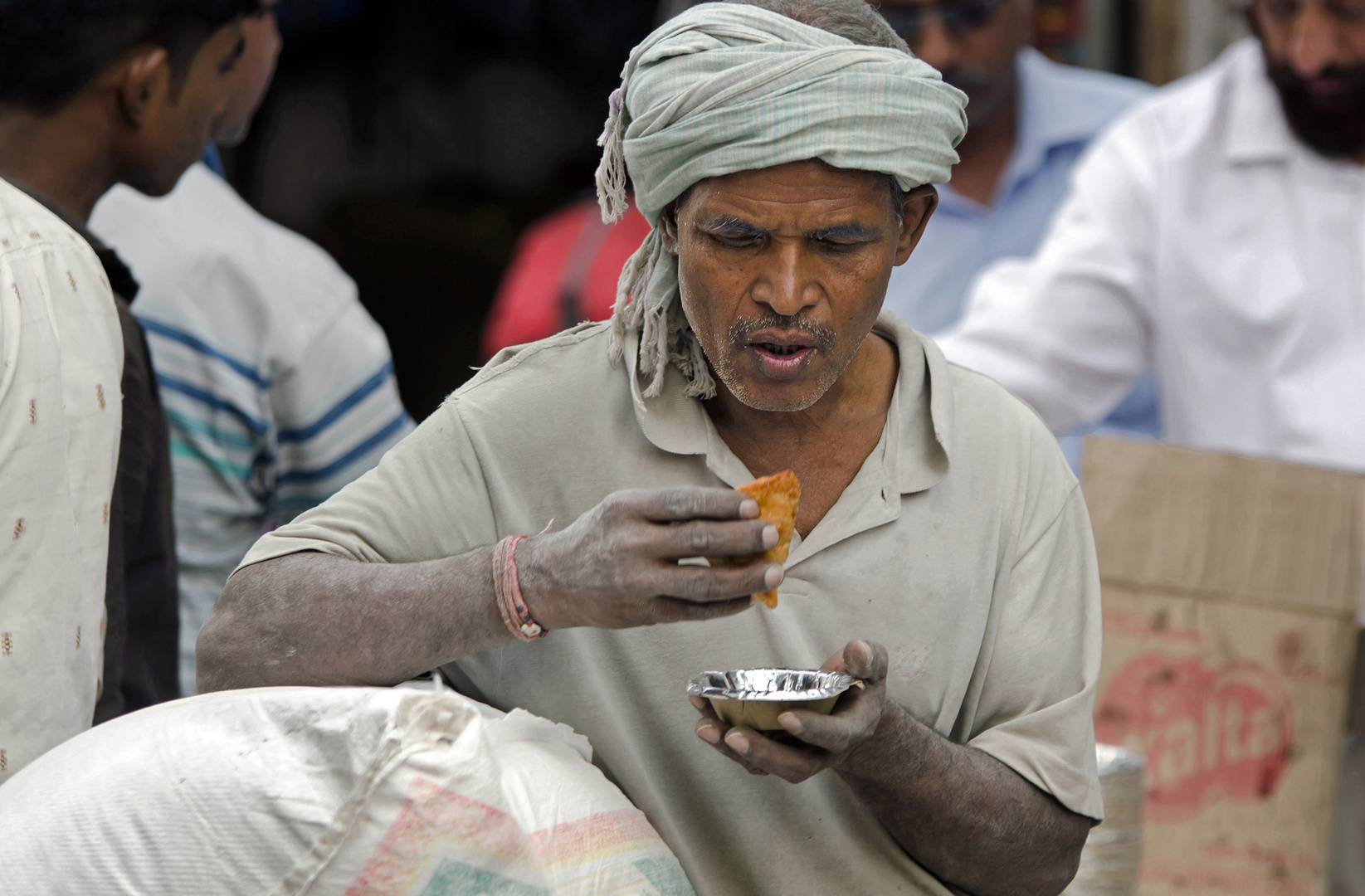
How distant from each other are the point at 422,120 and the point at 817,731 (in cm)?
481

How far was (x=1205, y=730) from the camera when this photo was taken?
136 inches

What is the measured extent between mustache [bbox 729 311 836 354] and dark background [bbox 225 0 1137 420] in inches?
160

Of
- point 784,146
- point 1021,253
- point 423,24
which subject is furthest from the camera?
point 423,24

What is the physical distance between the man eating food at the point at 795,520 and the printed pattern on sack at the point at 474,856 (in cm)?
22

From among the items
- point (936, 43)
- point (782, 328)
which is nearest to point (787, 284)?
point (782, 328)

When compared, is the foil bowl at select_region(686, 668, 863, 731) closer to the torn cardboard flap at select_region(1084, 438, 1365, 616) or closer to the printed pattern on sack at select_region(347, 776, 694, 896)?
the printed pattern on sack at select_region(347, 776, 694, 896)

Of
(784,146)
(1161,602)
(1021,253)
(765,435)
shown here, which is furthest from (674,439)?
(1021,253)

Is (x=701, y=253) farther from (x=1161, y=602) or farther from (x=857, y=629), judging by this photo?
(x=1161, y=602)

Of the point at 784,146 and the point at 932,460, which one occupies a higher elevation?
the point at 784,146

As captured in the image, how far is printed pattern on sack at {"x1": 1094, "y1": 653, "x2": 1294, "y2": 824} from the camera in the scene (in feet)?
11.2

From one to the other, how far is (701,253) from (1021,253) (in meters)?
3.16

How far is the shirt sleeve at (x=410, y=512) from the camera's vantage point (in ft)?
6.20

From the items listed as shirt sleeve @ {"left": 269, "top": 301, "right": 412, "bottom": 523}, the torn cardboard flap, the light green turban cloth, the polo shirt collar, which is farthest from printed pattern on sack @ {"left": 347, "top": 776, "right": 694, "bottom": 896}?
the torn cardboard flap

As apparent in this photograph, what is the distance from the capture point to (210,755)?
165 cm
